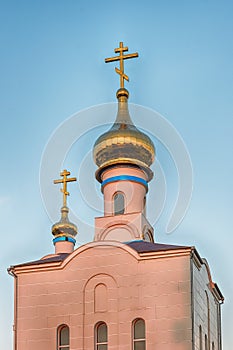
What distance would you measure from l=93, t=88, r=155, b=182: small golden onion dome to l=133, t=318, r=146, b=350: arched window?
4.56 m

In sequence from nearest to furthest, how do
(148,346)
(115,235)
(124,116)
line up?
(148,346) → (115,235) → (124,116)

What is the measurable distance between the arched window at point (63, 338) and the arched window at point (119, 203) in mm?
3370

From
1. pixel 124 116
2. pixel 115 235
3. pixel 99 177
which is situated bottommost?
pixel 115 235

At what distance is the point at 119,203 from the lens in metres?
21.5

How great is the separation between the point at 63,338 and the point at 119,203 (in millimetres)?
3809

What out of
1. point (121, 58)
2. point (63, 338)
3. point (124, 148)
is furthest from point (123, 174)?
point (63, 338)

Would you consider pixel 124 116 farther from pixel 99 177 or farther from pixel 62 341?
pixel 62 341

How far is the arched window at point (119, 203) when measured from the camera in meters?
21.4

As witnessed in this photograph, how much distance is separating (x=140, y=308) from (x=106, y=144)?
4838 mm

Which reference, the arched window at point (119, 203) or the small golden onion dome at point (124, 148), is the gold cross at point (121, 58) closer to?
the small golden onion dome at point (124, 148)

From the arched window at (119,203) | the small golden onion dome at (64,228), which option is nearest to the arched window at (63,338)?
the arched window at (119,203)

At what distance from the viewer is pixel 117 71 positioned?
74.3 ft

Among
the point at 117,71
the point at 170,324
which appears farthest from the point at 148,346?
the point at 117,71

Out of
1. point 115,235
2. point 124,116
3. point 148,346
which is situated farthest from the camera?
point 124,116
